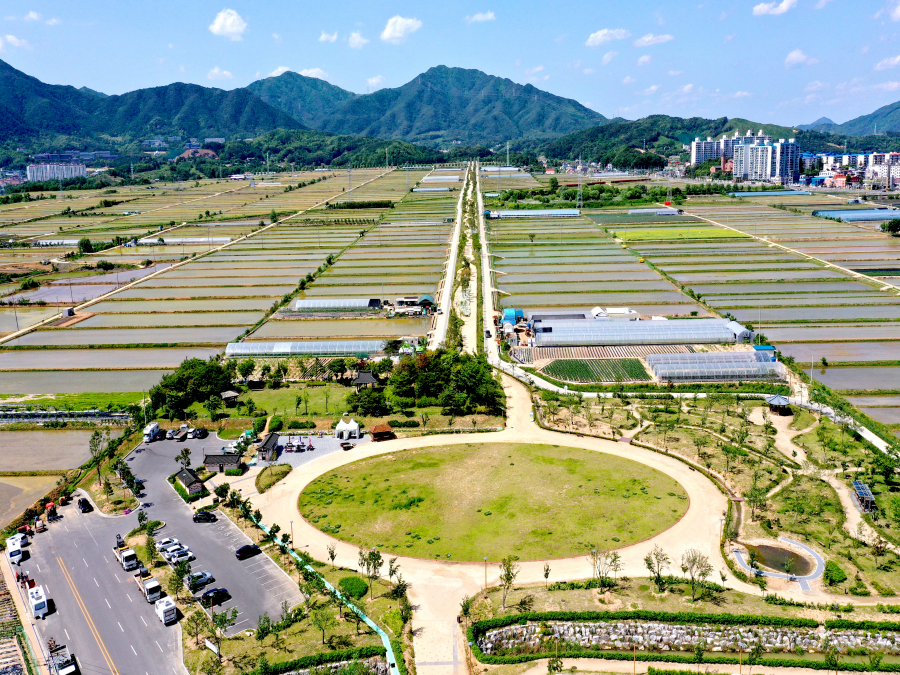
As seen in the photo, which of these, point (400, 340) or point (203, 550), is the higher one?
point (400, 340)

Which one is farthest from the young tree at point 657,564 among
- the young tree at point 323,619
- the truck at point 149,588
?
the truck at point 149,588

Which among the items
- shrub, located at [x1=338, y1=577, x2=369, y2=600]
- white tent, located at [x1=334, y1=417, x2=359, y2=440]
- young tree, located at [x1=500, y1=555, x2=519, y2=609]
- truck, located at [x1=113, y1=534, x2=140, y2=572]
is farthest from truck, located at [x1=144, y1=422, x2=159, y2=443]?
young tree, located at [x1=500, y1=555, x2=519, y2=609]

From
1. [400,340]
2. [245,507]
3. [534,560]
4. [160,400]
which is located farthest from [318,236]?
[534,560]

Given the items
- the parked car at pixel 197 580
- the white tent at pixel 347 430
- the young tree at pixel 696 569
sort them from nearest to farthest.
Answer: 1. the young tree at pixel 696 569
2. the parked car at pixel 197 580
3. the white tent at pixel 347 430

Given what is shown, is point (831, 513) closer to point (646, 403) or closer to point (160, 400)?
point (646, 403)

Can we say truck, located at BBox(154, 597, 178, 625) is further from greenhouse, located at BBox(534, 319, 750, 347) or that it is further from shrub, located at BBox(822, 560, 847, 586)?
greenhouse, located at BBox(534, 319, 750, 347)

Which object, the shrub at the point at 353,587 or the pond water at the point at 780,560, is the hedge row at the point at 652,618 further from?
the shrub at the point at 353,587

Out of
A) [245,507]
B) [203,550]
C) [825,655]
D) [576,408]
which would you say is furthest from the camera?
[576,408]

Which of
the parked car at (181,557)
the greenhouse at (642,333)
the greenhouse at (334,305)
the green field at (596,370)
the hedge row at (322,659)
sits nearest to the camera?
the hedge row at (322,659)
